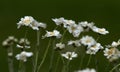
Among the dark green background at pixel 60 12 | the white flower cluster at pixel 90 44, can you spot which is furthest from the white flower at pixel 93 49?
the dark green background at pixel 60 12

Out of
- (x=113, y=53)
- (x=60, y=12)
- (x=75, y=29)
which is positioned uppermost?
A: (x=60, y=12)

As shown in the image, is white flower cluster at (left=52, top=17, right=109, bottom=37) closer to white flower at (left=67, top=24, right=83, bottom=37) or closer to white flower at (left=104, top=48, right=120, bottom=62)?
white flower at (left=67, top=24, right=83, bottom=37)

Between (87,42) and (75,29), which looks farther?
(75,29)

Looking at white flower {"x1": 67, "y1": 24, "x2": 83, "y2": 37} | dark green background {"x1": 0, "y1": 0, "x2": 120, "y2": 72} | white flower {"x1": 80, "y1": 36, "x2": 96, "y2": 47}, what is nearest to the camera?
white flower {"x1": 80, "y1": 36, "x2": 96, "y2": 47}

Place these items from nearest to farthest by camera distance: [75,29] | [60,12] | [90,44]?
[90,44], [75,29], [60,12]

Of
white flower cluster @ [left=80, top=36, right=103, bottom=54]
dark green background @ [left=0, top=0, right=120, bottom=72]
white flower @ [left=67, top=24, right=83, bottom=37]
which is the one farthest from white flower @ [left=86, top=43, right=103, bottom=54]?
dark green background @ [left=0, top=0, right=120, bottom=72]

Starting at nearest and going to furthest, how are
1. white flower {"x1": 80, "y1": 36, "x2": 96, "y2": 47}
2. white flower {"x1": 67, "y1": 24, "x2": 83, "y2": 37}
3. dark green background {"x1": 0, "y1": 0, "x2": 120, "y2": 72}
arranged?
white flower {"x1": 80, "y1": 36, "x2": 96, "y2": 47} < white flower {"x1": 67, "y1": 24, "x2": 83, "y2": 37} < dark green background {"x1": 0, "y1": 0, "x2": 120, "y2": 72}

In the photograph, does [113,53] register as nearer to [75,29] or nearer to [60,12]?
[75,29]

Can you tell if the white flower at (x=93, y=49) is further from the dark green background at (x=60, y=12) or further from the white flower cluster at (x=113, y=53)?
the dark green background at (x=60, y=12)

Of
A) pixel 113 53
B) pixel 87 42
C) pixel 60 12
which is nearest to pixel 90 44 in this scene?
pixel 87 42
